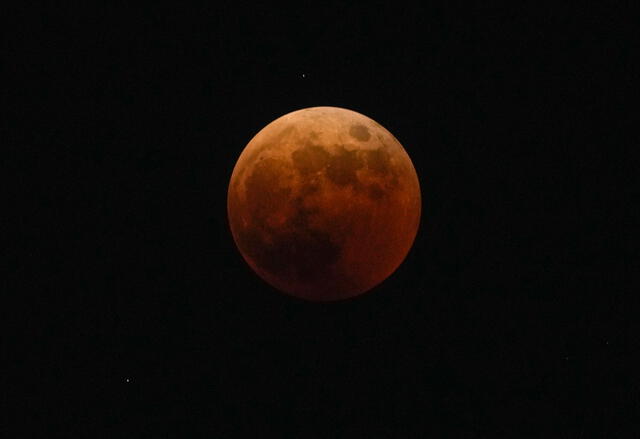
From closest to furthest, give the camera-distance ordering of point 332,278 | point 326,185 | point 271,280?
point 326,185, point 332,278, point 271,280

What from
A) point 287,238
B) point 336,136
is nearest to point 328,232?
point 287,238

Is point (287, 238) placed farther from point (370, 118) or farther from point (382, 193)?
point (370, 118)

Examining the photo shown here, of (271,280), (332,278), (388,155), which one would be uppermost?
(388,155)

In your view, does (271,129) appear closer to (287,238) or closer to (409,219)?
(287,238)

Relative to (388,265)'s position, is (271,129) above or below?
above

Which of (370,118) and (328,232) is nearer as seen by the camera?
(328,232)

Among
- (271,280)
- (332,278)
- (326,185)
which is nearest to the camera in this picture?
(326,185)
